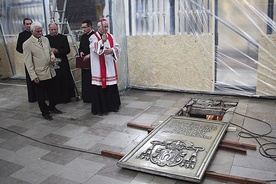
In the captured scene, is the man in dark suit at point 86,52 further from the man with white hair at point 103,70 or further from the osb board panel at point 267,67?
the osb board panel at point 267,67

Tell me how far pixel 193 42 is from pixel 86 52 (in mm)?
1941

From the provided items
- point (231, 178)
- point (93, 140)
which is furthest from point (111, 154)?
point (231, 178)

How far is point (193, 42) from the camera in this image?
5.15 meters

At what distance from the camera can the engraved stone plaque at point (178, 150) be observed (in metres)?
2.61

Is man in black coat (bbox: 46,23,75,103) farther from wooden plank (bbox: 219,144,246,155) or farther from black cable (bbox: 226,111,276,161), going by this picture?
wooden plank (bbox: 219,144,246,155)

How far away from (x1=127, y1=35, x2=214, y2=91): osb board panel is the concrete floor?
286 millimetres

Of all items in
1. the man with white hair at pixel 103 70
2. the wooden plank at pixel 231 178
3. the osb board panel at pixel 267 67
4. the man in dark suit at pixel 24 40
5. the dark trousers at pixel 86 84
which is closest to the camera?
the wooden plank at pixel 231 178

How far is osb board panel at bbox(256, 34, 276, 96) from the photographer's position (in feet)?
15.0

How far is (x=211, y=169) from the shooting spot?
2699mm

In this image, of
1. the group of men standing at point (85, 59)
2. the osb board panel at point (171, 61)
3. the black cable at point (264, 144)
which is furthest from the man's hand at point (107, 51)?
the black cable at point (264, 144)

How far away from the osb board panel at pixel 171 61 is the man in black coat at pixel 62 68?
50.7 inches

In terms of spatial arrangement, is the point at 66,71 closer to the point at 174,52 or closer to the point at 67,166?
the point at 174,52

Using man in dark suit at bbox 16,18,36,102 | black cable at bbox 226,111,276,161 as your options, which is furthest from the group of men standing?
black cable at bbox 226,111,276,161

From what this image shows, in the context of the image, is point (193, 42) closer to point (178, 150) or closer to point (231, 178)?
point (178, 150)
